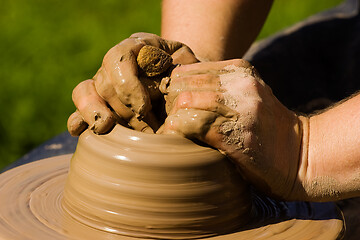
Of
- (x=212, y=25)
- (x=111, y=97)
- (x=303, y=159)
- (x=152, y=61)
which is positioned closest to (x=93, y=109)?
(x=111, y=97)

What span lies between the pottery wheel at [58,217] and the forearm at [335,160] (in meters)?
0.10

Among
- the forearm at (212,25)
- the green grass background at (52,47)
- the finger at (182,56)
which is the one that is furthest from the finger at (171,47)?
the green grass background at (52,47)

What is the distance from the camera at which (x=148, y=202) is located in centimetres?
134

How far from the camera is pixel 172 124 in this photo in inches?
54.5

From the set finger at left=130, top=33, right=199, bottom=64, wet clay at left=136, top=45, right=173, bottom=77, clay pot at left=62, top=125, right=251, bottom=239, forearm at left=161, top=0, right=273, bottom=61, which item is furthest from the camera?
forearm at left=161, top=0, right=273, bottom=61

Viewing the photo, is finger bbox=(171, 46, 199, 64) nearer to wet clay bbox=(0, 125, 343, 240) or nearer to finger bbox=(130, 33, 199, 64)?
finger bbox=(130, 33, 199, 64)

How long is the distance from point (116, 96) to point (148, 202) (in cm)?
33

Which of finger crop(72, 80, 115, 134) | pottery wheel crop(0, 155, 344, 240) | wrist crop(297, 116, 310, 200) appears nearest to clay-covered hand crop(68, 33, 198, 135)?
finger crop(72, 80, 115, 134)

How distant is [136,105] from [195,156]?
23cm

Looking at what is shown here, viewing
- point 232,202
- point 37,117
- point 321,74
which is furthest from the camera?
point 37,117

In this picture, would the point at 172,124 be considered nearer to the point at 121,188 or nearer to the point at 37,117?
the point at 121,188

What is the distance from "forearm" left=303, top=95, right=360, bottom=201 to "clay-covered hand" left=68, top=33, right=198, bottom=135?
50 centimetres

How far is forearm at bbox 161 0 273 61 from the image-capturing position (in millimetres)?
2064

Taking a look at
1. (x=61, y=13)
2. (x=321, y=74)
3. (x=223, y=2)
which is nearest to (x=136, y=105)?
(x=223, y=2)
